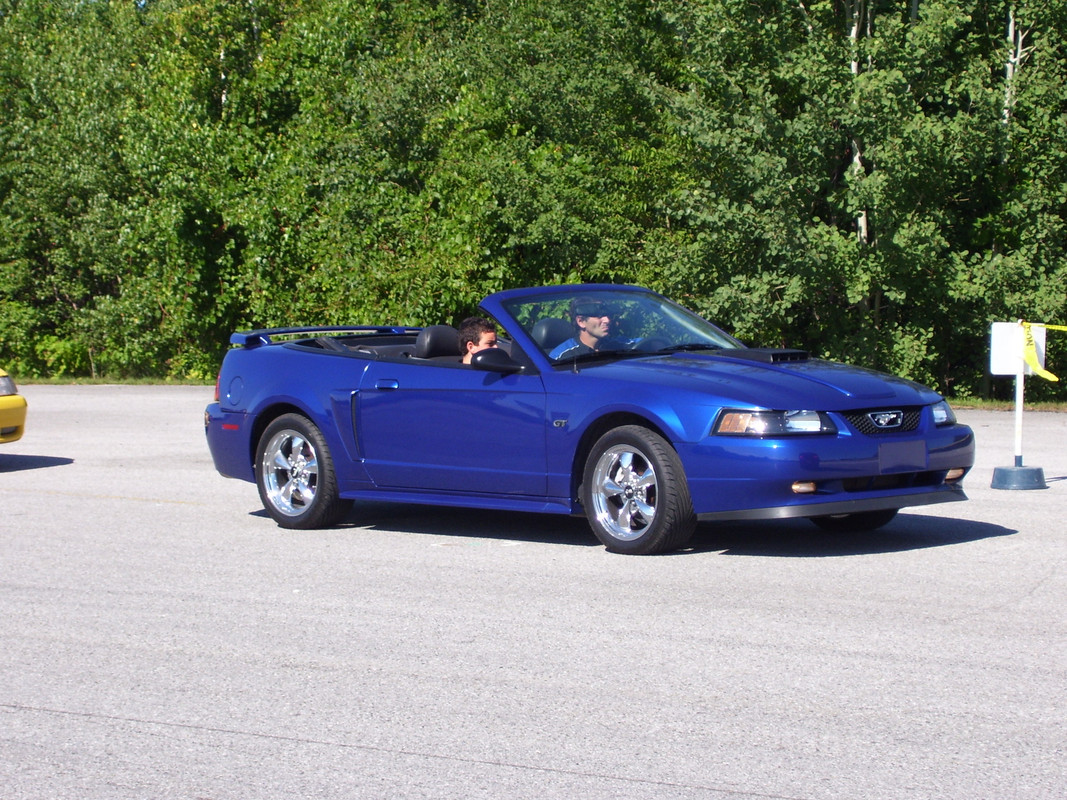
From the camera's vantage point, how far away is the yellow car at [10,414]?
1329cm

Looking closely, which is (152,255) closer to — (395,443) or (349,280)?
(349,280)

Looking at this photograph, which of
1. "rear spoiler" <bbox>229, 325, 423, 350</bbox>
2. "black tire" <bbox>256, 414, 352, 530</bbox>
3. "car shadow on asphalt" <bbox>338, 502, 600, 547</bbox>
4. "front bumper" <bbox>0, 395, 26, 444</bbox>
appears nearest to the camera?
"car shadow on asphalt" <bbox>338, 502, 600, 547</bbox>

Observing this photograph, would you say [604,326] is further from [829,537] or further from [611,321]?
[829,537]

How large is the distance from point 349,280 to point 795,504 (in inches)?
841

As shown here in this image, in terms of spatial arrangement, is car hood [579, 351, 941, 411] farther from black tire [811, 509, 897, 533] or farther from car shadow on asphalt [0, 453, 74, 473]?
car shadow on asphalt [0, 453, 74, 473]

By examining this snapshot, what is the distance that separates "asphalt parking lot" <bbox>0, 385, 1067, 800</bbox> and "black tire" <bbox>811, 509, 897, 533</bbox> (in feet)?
0.34

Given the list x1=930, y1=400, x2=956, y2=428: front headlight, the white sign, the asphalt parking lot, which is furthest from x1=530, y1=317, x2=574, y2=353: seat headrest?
the white sign

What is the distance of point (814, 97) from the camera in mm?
22688

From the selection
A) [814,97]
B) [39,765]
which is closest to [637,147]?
[814,97]

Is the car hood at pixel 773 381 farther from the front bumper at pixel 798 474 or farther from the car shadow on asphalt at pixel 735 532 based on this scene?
the car shadow on asphalt at pixel 735 532

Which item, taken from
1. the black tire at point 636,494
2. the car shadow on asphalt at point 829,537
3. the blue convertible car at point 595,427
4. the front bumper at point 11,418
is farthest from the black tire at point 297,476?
the front bumper at point 11,418

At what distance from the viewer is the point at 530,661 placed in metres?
5.62

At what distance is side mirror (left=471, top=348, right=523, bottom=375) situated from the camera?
8344 mm

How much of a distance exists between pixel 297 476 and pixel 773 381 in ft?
11.2
